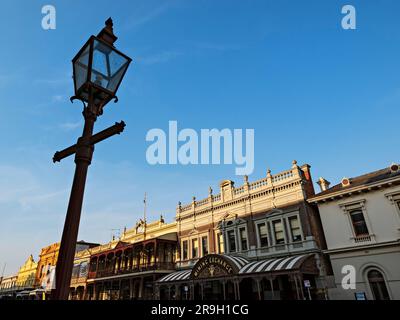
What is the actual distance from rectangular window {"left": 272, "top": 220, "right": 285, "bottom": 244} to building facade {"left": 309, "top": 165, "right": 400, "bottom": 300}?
3.30 m

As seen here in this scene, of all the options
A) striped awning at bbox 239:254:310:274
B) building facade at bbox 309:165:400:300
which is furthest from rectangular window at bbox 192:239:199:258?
building facade at bbox 309:165:400:300

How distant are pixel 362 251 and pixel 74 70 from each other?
21.6 m

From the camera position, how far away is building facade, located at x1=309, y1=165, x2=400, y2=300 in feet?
60.1

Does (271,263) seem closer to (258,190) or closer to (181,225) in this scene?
(258,190)

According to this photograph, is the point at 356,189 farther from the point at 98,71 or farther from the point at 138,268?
the point at 138,268

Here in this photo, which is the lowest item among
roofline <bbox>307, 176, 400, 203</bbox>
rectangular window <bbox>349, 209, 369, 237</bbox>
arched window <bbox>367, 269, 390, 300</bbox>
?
arched window <bbox>367, 269, 390, 300</bbox>

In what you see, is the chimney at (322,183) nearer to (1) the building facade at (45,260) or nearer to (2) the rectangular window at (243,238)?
(2) the rectangular window at (243,238)

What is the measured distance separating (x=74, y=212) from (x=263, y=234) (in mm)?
23453

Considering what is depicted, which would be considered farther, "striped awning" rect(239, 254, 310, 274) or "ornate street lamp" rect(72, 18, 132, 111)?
"striped awning" rect(239, 254, 310, 274)

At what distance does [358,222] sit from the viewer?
2058cm

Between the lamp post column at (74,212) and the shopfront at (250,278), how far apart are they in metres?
18.0

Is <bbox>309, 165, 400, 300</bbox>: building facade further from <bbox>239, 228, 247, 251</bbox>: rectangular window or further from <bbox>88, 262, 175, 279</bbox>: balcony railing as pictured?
<bbox>88, 262, 175, 279</bbox>: balcony railing
